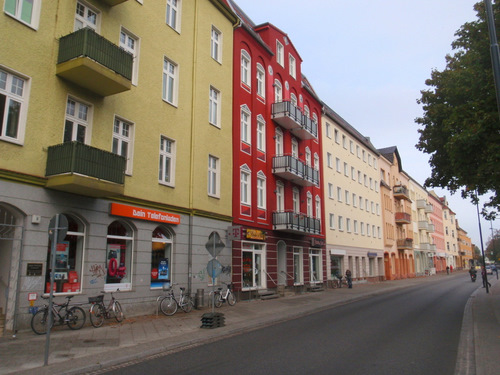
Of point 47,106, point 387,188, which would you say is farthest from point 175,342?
point 387,188

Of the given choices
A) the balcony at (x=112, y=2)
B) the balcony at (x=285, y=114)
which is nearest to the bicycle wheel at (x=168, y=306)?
the balcony at (x=112, y=2)

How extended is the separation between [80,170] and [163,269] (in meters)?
6.22

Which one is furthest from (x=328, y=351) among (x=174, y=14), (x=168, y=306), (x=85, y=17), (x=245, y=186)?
(x=174, y=14)

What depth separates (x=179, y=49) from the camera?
1859 cm

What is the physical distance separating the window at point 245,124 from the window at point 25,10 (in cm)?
1259

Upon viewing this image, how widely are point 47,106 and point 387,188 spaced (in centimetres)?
4681

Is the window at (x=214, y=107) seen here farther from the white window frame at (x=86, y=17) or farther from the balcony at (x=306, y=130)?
the balcony at (x=306, y=130)

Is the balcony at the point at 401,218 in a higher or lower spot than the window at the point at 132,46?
lower

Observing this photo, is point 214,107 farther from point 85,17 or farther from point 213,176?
point 85,17

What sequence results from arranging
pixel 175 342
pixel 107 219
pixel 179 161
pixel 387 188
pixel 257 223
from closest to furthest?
pixel 175 342, pixel 107 219, pixel 179 161, pixel 257 223, pixel 387 188

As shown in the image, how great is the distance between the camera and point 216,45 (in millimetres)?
21766

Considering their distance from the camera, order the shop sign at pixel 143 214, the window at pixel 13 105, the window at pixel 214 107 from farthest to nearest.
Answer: the window at pixel 214 107, the shop sign at pixel 143 214, the window at pixel 13 105

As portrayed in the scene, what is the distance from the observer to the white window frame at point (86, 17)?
13671 mm

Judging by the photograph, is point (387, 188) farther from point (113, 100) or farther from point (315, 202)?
point (113, 100)
